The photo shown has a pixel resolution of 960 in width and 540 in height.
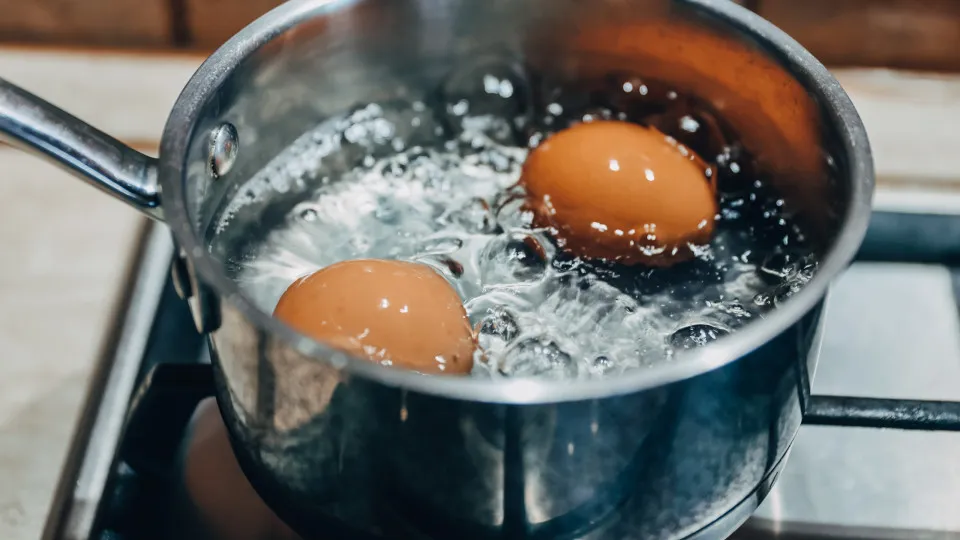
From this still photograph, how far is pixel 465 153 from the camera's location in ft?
2.25

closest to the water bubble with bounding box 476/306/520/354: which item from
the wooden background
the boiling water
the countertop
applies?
the boiling water

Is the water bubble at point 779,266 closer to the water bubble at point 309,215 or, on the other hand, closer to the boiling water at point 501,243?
the boiling water at point 501,243

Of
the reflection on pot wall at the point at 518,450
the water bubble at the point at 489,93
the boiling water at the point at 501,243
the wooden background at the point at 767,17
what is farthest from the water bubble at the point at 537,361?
the wooden background at the point at 767,17

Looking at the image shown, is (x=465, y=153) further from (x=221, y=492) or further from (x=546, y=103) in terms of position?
(x=221, y=492)

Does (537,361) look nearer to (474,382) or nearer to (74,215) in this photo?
(474,382)

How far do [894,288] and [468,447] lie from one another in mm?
400

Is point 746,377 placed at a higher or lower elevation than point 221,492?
higher

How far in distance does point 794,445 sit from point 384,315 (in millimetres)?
253

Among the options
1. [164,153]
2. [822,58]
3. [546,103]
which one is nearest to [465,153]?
[546,103]

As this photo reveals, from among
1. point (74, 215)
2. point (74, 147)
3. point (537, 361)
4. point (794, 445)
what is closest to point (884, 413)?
point (794, 445)

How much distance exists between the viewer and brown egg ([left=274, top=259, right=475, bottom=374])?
472 mm

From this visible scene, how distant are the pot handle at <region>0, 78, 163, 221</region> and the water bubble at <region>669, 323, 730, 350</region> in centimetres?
28

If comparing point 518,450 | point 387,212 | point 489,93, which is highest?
point 489,93

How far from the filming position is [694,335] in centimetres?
55
